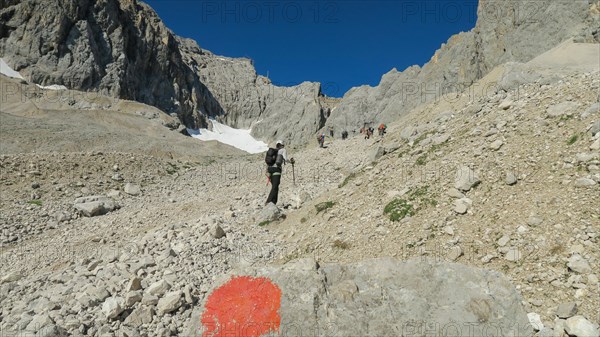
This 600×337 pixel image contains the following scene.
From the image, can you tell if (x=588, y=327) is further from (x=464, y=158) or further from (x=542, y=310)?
(x=464, y=158)

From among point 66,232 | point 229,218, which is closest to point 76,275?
point 229,218

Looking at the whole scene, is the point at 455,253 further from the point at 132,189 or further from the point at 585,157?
the point at 132,189

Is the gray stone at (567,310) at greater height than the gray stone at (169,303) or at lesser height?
greater

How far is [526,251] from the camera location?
7.28 meters

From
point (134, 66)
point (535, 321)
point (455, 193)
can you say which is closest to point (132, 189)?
point (455, 193)

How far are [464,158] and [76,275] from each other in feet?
38.3

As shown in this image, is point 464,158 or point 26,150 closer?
point 464,158

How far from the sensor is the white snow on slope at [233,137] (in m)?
142

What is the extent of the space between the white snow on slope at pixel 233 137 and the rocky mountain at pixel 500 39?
67075 millimetres

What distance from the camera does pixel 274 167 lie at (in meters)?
15.2

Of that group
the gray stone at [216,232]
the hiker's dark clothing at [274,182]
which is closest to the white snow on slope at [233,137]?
the hiker's dark clothing at [274,182]

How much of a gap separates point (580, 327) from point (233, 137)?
153 meters

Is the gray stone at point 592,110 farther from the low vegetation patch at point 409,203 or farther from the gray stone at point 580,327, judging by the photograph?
the gray stone at point 580,327

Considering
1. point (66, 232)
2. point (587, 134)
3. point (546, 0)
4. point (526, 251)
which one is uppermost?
point (546, 0)
